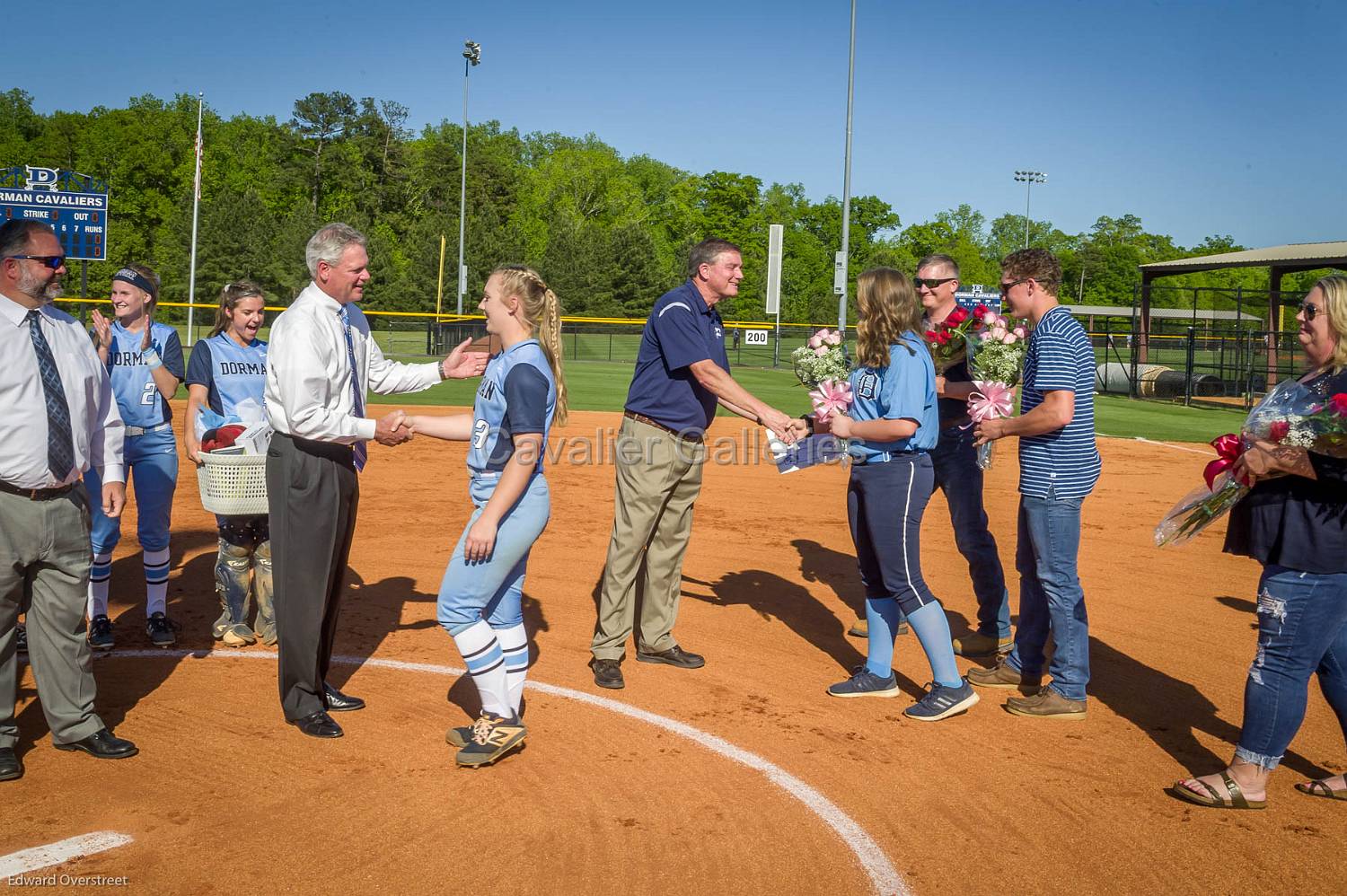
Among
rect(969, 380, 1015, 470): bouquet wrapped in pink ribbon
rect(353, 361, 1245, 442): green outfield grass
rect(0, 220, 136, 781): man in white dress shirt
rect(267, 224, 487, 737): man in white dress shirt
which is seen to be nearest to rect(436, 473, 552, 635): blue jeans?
rect(267, 224, 487, 737): man in white dress shirt

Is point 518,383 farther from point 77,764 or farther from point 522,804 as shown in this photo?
point 77,764

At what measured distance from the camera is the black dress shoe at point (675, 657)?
6.33m

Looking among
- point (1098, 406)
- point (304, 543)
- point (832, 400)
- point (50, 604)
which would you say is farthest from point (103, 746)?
point (1098, 406)

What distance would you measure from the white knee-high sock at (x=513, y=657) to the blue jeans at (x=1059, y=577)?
266 centimetres

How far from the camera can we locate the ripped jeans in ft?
14.2

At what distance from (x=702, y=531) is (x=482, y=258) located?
2235 inches

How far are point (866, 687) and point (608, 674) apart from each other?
1.45m

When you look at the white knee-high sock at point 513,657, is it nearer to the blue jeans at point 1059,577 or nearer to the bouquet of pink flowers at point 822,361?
the bouquet of pink flowers at point 822,361

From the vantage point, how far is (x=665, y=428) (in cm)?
612

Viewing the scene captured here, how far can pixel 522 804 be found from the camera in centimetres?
435

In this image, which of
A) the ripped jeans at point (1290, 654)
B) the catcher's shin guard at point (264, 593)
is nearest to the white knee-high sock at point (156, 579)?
the catcher's shin guard at point (264, 593)

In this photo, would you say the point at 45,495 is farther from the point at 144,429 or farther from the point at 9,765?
the point at 144,429

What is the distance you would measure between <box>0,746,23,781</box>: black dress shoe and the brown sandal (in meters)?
5.05

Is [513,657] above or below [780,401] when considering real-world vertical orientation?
below
